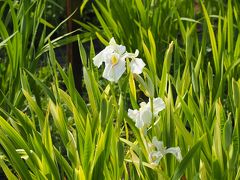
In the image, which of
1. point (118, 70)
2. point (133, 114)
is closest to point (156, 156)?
point (133, 114)

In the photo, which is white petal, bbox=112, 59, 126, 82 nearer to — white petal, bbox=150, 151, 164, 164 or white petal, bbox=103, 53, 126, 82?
white petal, bbox=103, 53, 126, 82

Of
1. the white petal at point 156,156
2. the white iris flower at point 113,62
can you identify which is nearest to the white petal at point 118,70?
the white iris flower at point 113,62

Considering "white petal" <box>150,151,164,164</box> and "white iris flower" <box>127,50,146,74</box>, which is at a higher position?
"white iris flower" <box>127,50,146,74</box>

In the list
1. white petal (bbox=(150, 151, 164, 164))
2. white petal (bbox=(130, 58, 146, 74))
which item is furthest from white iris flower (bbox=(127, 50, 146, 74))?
Answer: white petal (bbox=(150, 151, 164, 164))

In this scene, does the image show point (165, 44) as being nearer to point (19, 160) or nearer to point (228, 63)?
point (228, 63)

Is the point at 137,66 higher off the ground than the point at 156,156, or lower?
higher

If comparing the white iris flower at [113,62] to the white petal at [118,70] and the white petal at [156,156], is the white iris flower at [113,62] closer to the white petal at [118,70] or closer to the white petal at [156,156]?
the white petal at [118,70]

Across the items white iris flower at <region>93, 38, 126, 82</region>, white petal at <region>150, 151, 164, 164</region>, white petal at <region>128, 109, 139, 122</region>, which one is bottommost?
white petal at <region>150, 151, 164, 164</region>

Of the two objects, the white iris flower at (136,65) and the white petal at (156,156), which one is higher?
the white iris flower at (136,65)

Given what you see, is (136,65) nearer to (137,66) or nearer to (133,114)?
(137,66)
